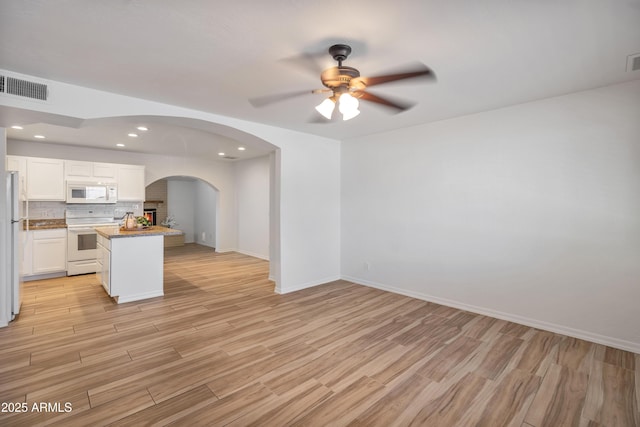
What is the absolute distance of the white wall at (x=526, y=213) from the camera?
2.93 m

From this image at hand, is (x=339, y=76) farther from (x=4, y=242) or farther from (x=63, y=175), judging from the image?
(x=63, y=175)

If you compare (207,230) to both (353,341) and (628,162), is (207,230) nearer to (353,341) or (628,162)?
(353,341)

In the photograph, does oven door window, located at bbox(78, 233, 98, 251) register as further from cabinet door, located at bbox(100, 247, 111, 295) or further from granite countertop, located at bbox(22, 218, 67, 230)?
cabinet door, located at bbox(100, 247, 111, 295)

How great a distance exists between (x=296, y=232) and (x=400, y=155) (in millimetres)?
2070

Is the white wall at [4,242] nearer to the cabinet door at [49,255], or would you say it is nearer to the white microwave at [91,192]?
the cabinet door at [49,255]

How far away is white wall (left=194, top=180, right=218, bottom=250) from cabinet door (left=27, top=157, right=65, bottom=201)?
12.4 feet

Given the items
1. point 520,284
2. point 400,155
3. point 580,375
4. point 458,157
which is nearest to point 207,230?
point 400,155

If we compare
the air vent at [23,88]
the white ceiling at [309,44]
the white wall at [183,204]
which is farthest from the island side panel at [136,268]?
the white wall at [183,204]

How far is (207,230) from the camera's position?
9.64 metres

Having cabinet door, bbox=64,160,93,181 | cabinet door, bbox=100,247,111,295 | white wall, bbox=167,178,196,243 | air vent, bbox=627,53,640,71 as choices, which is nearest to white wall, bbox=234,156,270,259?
white wall, bbox=167,178,196,243

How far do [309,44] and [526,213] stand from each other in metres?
3.06

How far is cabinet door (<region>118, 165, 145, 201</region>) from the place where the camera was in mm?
6344

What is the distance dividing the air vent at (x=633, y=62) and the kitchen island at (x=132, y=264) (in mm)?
5541

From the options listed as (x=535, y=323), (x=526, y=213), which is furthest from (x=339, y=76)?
(x=535, y=323)
